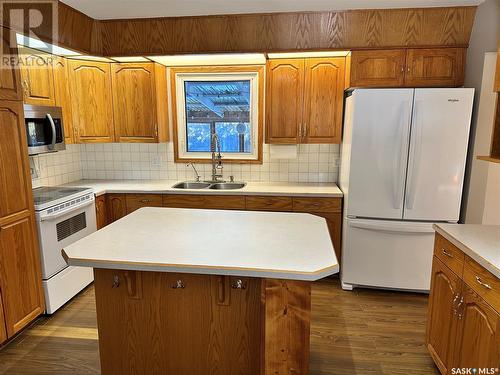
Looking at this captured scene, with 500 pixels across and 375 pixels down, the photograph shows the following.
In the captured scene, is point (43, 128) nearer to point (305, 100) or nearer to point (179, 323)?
point (179, 323)

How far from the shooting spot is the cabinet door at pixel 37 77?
106 inches

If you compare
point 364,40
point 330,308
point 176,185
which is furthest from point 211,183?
point 364,40

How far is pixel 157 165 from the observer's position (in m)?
4.03

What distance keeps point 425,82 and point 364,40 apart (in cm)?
65

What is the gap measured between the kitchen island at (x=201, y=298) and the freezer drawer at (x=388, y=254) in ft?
4.16

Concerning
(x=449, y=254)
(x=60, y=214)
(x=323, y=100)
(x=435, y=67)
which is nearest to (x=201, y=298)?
(x=449, y=254)

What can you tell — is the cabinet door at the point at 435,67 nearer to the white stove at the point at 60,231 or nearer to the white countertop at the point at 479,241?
the white countertop at the point at 479,241

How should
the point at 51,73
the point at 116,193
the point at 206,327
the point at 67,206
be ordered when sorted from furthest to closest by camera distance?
1. the point at 116,193
2. the point at 51,73
3. the point at 67,206
4. the point at 206,327

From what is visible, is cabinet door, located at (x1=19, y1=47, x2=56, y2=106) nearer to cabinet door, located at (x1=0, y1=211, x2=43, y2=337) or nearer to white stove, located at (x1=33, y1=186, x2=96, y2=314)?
white stove, located at (x1=33, y1=186, x2=96, y2=314)

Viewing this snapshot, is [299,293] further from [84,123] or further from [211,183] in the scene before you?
[84,123]

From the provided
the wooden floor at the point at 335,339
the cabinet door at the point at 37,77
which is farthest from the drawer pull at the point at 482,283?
the cabinet door at the point at 37,77

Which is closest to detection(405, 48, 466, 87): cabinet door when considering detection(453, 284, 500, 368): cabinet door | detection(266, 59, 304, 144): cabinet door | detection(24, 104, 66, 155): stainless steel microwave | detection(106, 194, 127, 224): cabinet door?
detection(266, 59, 304, 144): cabinet door

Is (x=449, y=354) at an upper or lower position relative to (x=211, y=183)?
lower

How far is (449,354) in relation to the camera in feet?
6.17
